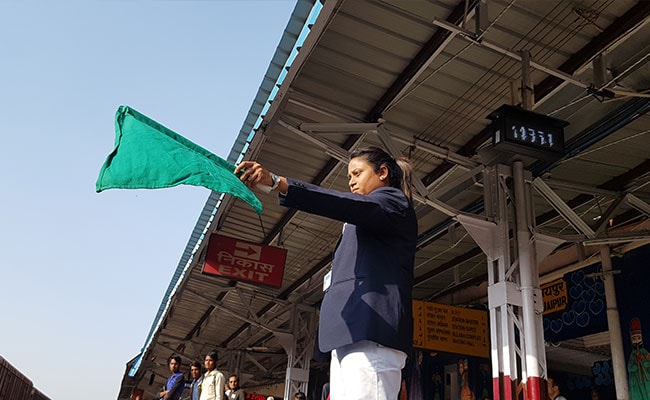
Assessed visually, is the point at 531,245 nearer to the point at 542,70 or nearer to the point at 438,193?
the point at 438,193

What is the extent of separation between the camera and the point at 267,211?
12078 millimetres

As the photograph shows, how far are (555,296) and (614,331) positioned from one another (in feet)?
5.83

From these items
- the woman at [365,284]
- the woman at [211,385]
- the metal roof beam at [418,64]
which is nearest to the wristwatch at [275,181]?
the woman at [365,284]

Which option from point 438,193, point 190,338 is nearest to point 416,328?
point 438,193

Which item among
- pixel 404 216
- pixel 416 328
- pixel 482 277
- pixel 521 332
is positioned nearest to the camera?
pixel 404 216

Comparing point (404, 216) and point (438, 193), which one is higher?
point (438, 193)

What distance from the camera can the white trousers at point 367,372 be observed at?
1.74 metres

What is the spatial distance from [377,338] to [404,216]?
42 cm

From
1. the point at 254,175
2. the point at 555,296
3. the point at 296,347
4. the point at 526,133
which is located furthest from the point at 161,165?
the point at 296,347

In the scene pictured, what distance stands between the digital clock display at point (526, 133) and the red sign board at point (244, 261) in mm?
5529

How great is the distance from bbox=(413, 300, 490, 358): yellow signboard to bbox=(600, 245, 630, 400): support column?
7.81 feet

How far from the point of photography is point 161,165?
2.05m

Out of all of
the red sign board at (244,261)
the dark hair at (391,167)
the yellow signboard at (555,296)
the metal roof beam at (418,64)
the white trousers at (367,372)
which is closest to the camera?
the white trousers at (367,372)

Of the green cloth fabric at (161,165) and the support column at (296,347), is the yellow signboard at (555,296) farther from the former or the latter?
the green cloth fabric at (161,165)
